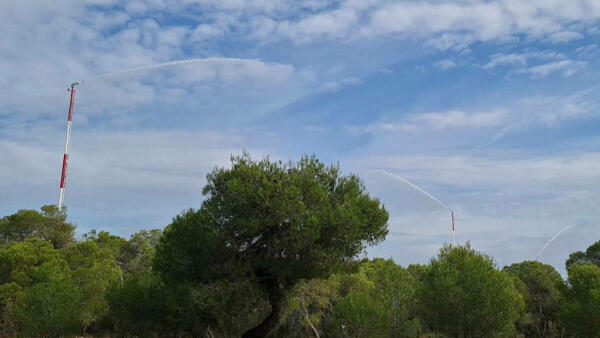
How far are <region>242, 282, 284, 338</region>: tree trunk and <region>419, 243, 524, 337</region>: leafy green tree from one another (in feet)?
69.7

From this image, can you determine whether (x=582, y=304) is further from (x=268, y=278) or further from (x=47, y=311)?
(x=47, y=311)

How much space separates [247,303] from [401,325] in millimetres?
25027

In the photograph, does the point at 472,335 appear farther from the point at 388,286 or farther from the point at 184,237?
the point at 184,237

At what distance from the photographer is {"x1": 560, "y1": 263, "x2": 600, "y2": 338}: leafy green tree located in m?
52.0

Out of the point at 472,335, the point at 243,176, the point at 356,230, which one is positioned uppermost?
the point at 243,176

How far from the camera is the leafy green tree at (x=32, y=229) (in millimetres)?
73938

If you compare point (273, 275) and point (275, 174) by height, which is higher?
point (275, 174)

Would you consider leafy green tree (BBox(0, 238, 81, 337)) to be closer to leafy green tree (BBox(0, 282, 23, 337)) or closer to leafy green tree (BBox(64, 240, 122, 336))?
leafy green tree (BBox(0, 282, 23, 337))

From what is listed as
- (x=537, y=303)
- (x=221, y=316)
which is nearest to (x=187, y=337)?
(x=221, y=316)

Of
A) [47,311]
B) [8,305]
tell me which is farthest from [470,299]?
[8,305]

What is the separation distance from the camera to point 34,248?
6341 cm

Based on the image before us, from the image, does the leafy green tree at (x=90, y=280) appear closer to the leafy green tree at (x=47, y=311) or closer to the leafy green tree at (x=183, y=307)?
the leafy green tree at (x=47, y=311)

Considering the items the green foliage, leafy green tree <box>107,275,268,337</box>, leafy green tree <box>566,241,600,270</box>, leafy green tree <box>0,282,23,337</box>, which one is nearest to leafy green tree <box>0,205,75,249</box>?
leafy green tree <box>0,282,23,337</box>

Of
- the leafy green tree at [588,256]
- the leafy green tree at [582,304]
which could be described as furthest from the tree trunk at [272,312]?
the leafy green tree at [588,256]
